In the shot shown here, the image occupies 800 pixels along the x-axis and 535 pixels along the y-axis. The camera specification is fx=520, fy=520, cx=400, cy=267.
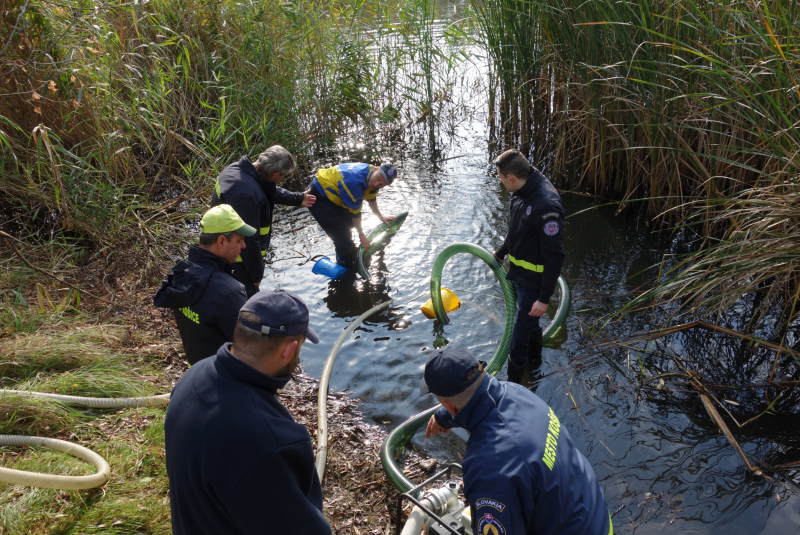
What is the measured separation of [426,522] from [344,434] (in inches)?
66.6

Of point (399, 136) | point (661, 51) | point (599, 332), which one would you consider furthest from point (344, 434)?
point (399, 136)

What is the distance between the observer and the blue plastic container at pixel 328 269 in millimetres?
7203

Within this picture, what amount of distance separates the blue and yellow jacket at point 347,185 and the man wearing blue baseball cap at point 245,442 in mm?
4684

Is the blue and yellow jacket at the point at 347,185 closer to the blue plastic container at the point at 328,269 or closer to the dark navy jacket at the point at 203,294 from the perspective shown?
the blue plastic container at the point at 328,269

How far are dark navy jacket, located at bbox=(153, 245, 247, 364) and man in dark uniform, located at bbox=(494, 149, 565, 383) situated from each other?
8.06ft

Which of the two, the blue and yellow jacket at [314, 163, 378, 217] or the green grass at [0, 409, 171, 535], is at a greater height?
the blue and yellow jacket at [314, 163, 378, 217]

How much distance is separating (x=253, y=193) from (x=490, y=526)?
403cm

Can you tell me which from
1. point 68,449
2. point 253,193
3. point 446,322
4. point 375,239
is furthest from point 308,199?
point 68,449

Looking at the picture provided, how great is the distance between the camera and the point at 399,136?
1169 cm

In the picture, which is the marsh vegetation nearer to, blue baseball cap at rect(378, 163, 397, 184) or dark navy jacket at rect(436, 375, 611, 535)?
dark navy jacket at rect(436, 375, 611, 535)

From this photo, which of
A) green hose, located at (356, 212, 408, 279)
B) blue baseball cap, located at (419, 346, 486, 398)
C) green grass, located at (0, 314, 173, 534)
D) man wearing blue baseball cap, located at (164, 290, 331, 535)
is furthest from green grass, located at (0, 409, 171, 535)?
green hose, located at (356, 212, 408, 279)

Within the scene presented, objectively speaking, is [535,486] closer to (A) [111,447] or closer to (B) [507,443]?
(B) [507,443]

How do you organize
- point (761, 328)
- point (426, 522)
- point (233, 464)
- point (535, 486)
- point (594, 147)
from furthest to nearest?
point (594, 147) → point (761, 328) → point (426, 522) → point (535, 486) → point (233, 464)

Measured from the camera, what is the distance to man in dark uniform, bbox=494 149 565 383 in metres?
4.48
